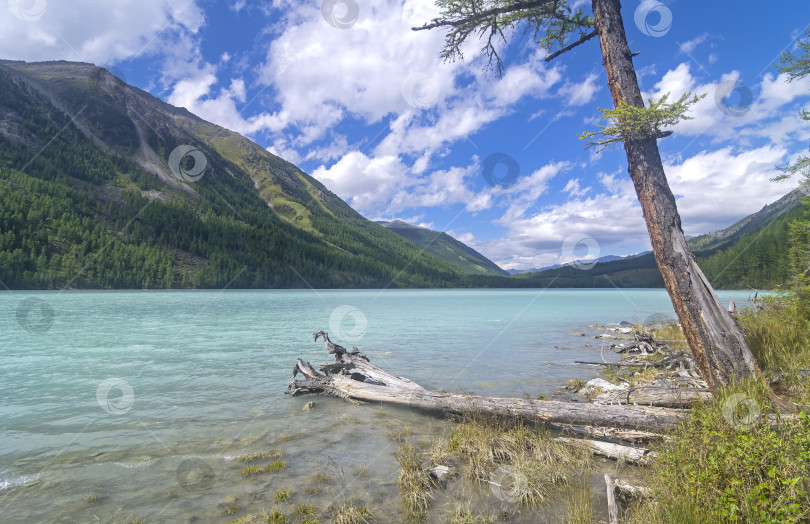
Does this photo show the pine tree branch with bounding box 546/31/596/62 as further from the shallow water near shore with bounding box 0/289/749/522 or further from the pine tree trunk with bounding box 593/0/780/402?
the shallow water near shore with bounding box 0/289/749/522

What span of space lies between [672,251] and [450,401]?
6.73m

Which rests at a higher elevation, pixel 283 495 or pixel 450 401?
pixel 450 401

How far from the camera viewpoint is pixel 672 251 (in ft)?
27.0

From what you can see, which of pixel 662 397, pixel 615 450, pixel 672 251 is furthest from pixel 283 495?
Result: pixel 672 251

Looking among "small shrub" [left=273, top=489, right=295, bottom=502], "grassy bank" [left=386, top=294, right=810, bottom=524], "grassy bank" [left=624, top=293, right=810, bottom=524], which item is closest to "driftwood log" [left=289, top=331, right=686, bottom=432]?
→ "grassy bank" [left=386, top=294, right=810, bottom=524]

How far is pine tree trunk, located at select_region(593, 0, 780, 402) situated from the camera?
7.77 meters

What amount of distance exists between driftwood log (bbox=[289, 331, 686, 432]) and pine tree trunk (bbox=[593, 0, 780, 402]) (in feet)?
4.99

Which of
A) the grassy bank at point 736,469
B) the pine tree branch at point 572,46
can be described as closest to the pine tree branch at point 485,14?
the pine tree branch at point 572,46

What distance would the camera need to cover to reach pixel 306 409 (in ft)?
39.6

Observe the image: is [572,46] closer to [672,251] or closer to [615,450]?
[672,251]

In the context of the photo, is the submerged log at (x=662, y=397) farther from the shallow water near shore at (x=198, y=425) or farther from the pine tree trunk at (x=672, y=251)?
the shallow water near shore at (x=198, y=425)

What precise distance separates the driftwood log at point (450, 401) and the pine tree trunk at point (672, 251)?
4.99 ft

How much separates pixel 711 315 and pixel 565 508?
17.4 ft

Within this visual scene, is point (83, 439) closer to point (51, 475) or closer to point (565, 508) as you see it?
point (51, 475)
